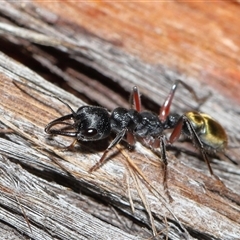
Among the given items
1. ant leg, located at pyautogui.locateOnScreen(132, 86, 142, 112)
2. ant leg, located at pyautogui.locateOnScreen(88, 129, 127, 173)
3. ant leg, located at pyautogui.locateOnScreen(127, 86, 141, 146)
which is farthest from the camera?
ant leg, located at pyautogui.locateOnScreen(132, 86, 142, 112)

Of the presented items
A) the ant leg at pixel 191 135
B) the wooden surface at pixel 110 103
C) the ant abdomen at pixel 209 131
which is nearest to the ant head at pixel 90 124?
the wooden surface at pixel 110 103

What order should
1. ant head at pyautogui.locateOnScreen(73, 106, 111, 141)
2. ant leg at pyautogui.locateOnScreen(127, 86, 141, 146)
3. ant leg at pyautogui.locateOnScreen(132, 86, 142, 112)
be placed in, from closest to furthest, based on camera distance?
ant head at pyautogui.locateOnScreen(73, 106, 111, 141) < ant leg at pyautogui.locateOnScreen(127, 86, 141, 146) < ant leg at pyautogui.locateOnScreen(132, 86, 142, 112)

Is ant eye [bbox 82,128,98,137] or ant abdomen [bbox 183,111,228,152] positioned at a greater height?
ant abdomen [bbox 183,111,228,152]

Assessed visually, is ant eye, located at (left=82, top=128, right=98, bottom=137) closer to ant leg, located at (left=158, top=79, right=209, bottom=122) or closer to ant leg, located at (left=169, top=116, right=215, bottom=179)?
ant leg, located at (left=169, top=116, right=215, bottom=179)

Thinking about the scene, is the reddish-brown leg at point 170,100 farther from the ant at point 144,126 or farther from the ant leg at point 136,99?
the ant leg at point 136,99

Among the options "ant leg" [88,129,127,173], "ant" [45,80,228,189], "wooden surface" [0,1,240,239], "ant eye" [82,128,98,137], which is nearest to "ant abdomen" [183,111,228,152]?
"ant" [45,80,228,189]

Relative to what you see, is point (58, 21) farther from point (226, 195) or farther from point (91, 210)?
point (226, 195)

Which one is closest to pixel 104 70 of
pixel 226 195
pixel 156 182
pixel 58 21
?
pixel 58 21
